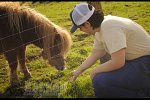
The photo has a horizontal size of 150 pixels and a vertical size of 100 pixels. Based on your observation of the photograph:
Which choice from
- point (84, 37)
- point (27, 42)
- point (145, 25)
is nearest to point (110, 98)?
point (27, 42)

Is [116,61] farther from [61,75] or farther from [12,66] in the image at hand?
[12,66]

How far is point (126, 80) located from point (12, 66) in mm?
2721

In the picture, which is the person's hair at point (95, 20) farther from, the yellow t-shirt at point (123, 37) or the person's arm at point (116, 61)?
the person's arm at point (116, 61)

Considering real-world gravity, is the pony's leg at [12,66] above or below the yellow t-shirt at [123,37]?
below

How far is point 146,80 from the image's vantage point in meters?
4.33

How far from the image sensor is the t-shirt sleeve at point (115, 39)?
12.8ft

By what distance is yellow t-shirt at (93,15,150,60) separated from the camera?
12.9 ft

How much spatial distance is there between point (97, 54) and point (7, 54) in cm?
203

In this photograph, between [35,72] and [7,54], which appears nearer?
[7,54]

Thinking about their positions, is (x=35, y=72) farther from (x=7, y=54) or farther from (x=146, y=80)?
(x=146, y=80)

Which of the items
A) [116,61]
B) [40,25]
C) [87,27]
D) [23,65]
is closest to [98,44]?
[87,27]

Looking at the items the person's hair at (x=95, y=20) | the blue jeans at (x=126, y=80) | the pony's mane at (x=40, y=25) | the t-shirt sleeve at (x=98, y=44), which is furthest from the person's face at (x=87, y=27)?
the pony's mane at (x=40, y=25)

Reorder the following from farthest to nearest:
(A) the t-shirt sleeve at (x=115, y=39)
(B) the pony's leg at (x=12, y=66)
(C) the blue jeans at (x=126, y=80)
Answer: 1. (B) the pony's leg at (x=12, y=66)
2. (C) the blue jeans at (x=126, y=80)
3. (A) the t-shirt sleeve at (x=115, y=39)

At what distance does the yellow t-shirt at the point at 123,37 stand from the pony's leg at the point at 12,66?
2094 mm
